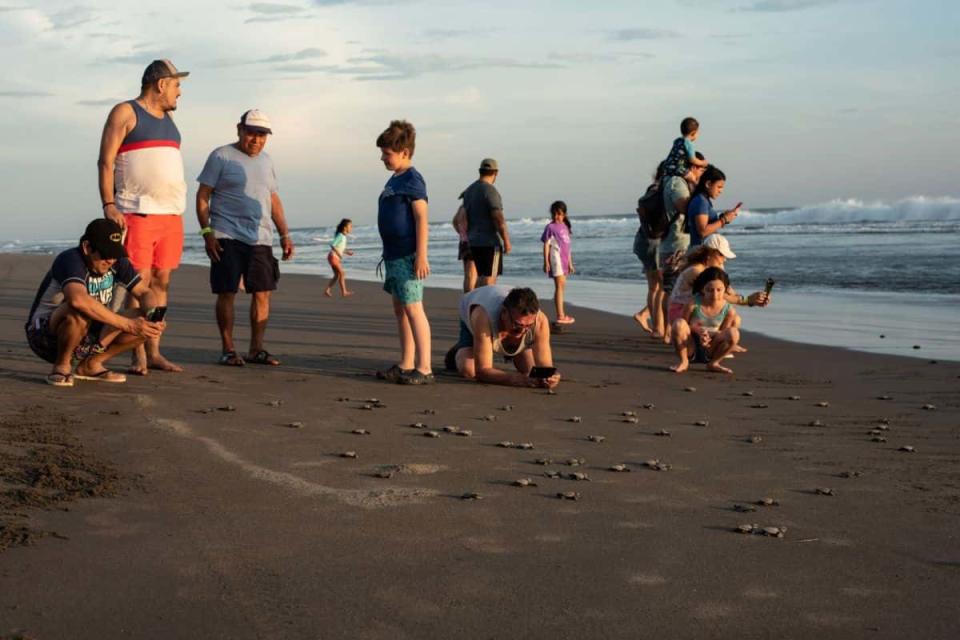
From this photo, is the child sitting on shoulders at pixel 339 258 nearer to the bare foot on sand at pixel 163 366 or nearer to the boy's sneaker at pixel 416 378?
the bare foot on sand at pixel 163 366

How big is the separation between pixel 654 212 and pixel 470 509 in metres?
5.80

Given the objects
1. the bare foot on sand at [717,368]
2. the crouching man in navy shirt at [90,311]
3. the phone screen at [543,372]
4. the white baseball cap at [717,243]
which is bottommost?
the bare foot on sand at [717,368]

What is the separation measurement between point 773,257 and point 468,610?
22144 millimetres

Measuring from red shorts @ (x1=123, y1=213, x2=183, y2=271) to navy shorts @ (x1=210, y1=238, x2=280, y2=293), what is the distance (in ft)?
1.89

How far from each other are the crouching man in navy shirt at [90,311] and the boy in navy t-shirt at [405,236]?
159 centimetres

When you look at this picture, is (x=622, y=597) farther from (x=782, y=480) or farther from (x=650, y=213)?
(x=650, y=213)

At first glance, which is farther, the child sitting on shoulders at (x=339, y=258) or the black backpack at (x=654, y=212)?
the child sitting on shoulders at (x=339, y=258)

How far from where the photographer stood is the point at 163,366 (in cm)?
775

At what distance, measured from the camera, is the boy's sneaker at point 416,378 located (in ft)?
24.8

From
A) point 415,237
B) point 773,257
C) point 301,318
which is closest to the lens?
point 415,237

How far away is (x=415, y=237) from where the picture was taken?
24.5ft

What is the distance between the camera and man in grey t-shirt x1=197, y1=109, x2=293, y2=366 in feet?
26.0

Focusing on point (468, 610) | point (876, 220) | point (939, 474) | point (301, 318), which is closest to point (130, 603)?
point (468, 610)

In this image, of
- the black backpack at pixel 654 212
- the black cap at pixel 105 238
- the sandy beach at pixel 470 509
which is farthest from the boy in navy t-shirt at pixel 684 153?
the black cap at pixel 105 238
